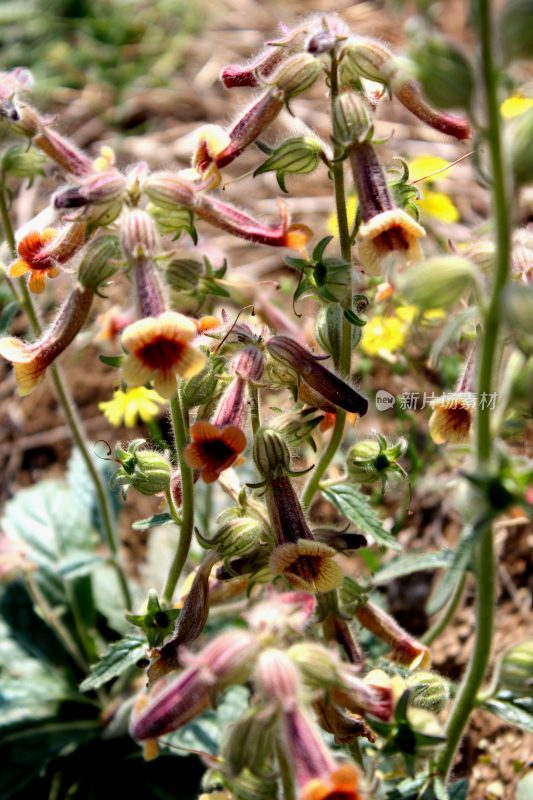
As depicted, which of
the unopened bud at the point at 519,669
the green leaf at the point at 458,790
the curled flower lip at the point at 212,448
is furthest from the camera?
the green leaf at the point at 458,790

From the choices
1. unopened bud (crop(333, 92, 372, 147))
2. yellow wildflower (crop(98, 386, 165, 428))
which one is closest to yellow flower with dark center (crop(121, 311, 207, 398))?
unopened bud (crop(333, 92, 372, 147))

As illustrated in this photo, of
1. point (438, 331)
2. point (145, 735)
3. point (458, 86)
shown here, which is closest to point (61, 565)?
point (145, 735)

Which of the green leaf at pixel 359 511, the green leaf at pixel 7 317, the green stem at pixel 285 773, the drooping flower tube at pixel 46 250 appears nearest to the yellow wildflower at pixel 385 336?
the green leaf at pixel 359 511

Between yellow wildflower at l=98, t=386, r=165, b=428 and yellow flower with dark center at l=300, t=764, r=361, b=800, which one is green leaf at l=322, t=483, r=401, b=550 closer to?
yellow flower with dark center at l=300, t=764, r=361, b=800

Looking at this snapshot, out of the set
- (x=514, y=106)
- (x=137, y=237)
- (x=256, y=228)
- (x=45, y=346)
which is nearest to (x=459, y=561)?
(x=137, y=237)

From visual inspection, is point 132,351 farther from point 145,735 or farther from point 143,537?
point 143,537

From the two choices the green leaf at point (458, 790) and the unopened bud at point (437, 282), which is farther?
the green leaf at point (458, 790)

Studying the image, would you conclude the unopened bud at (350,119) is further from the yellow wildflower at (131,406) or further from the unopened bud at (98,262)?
the yellow wildflower at (131,406)
